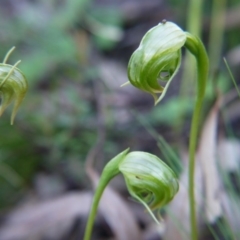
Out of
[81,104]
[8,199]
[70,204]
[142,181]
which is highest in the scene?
[142,181]

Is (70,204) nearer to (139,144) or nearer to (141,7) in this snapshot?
(139,144)

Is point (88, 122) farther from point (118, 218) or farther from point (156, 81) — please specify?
point (156, 81)

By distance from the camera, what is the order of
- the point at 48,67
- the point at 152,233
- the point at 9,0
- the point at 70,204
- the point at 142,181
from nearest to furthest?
the point at 142,181 → the point at 152,233 → the point at 70,204 → the point at 48,67 → the point at 9,0

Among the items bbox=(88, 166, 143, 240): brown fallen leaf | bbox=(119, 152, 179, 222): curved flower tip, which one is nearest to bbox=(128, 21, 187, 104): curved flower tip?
bbox=(119, 152, 179, 222): curved flower tip

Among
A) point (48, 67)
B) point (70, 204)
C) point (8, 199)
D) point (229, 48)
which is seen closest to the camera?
point (70, 204)

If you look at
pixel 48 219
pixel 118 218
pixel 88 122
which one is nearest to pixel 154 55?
pixel 118 218

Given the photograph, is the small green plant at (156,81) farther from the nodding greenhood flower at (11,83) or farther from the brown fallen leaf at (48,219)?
the brown fallen leaf at (48,219)

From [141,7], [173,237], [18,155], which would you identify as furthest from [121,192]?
[141,7]
